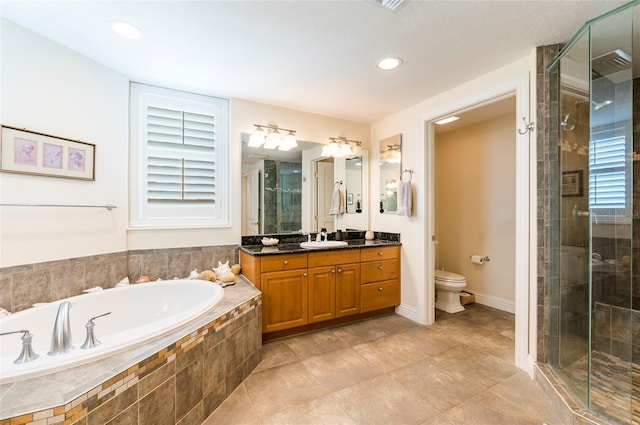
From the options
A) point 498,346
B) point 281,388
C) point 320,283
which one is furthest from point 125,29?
point 498,346

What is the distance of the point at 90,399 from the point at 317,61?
7.57ft

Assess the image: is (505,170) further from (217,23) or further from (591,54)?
(217,23)

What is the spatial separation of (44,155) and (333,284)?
2.50 metres

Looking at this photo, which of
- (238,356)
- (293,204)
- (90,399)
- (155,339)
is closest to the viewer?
(90,399)

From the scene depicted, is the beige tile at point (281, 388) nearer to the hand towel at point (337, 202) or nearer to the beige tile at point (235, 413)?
the beige tile at point (235, 413)

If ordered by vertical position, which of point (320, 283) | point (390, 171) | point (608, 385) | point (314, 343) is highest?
point (390, 171)

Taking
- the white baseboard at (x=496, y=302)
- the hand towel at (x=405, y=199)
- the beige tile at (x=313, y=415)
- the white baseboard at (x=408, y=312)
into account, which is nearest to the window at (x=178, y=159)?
the beige tile at (x=313, y=415)

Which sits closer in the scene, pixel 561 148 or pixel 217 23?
pixel 217 23

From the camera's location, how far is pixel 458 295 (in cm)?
327

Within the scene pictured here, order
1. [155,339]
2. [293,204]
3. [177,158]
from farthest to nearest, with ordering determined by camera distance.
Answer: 1. [293,204]
2. [177,158]
3. [155,339]

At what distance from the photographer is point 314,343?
2.47 metres

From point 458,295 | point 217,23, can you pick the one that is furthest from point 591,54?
point 458,295

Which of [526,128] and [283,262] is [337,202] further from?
[526,128]

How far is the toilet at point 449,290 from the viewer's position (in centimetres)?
313
